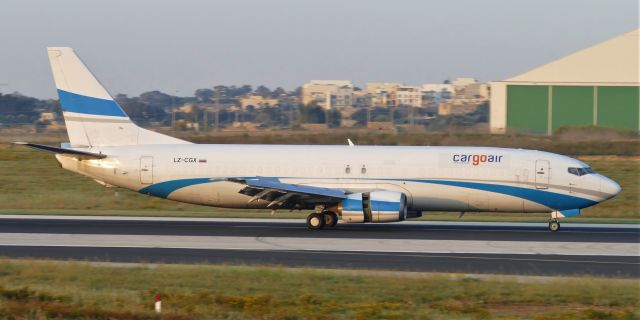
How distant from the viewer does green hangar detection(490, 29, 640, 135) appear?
245 ft

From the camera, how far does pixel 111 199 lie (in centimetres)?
4153

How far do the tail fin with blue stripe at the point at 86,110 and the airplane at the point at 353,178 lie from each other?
1.65ft

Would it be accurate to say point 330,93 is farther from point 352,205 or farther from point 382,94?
point 352,205

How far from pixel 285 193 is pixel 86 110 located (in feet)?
26.4

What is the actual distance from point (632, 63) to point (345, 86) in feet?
326

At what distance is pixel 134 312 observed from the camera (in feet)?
46.8

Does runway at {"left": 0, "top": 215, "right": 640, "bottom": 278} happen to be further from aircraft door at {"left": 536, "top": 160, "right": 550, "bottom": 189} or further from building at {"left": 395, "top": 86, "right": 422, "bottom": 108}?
building at {"left": 395, "top": 86, "right": 422, "bottom": 108}

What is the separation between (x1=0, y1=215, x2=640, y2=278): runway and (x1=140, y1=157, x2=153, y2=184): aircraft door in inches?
62.0

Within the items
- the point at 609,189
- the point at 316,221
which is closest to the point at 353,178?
the point at 316,221

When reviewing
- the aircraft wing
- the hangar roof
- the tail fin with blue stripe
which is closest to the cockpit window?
the aircraft wing

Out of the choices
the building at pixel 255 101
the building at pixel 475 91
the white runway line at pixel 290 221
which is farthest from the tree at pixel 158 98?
the white runway line at pixel 290 221

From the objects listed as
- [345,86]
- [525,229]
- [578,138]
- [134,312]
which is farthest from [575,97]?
[345,86]

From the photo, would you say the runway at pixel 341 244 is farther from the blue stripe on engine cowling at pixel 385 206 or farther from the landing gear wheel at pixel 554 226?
the blue stripe on engine cowling at pixel 385 206

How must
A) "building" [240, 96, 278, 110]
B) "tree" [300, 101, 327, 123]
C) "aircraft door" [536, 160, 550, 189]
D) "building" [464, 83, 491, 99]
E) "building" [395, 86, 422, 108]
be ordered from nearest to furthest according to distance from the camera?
"aircraft door" [536, 160, 550, 189]
"tree" [300, 101, 327, 123]
"building" [464, 83, 491, 99]
"building" [395, 86, 422, 108]
"building" [240, 96, 278, 110]
